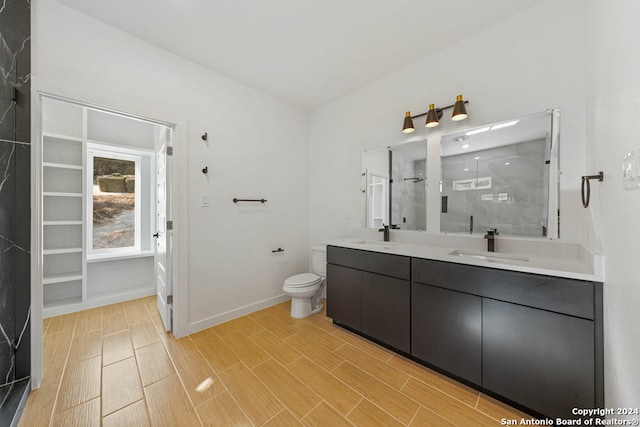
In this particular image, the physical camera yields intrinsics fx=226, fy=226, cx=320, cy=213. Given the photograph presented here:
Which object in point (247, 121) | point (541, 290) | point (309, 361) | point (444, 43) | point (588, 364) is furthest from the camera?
point (247, 121)

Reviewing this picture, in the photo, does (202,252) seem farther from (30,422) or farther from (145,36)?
(145,36)

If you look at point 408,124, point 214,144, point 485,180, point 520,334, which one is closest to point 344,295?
point 520,334

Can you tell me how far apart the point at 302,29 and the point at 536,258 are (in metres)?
2.40

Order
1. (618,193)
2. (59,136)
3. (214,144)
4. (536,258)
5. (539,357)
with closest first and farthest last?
(618,193) → (539,357) → (536,258) → (214,144) → (59,136)

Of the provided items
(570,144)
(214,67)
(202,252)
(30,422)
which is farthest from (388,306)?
(214,67)

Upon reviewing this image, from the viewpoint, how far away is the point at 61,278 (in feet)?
8.27

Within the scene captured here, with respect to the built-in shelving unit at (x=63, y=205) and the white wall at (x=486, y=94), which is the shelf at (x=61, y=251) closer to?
the built-in shelving unit at (x=63, y=205)

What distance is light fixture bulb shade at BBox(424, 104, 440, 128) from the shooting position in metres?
1.97

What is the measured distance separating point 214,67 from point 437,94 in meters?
2.19

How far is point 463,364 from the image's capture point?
1.48 metres

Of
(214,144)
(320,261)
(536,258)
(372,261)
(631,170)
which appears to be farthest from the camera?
(320,261)

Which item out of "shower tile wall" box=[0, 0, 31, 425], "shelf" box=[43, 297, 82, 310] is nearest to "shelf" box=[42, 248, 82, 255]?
"shelf" box=[43, 297, 82, 310]

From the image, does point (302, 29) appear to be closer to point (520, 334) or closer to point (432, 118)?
point (432, 118)

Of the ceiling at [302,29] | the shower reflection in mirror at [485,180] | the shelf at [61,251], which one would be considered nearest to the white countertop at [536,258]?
the shower reflection in mirror at [485,180]
